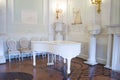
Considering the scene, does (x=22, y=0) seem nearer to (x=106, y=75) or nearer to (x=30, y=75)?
(x=30, y=75)

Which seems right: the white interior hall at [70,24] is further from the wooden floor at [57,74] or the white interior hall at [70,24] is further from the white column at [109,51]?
the wooden floor at [57,74]

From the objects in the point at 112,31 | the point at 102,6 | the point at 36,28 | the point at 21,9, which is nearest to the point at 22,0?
the point at 21,9

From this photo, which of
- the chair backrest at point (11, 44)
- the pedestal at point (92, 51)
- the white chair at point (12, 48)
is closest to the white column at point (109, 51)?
the pedestal at point (92, 51)

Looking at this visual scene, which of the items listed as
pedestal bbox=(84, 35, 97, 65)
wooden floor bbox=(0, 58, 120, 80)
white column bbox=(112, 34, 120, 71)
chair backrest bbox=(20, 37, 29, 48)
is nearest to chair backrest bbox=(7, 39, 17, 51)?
chair backrest bbox=(20, 37, 29, 48)

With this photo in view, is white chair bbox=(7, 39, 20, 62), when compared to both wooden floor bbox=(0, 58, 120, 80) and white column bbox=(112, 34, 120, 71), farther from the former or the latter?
white column bbox=(112, 34, 120, 71)

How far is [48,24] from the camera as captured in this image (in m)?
7.96

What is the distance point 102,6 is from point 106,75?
266 centimetres

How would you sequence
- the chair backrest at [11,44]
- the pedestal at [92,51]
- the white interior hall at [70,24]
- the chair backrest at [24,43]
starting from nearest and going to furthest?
the white interior hall at [70,24], the pedestal at [92,51], the chair backrest at [11,44], the chair backrest at [24,43]

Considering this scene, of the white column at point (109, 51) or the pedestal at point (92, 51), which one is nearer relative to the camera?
the white column at point (109, 51)

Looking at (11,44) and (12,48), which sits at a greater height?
(11,44)

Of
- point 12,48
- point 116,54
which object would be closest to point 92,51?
point 116,54

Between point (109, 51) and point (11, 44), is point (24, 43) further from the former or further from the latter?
point (109, 51)

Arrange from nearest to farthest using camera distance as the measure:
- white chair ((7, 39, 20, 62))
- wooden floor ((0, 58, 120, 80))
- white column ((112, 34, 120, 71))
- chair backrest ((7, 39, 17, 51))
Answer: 1. wooden floor ((0, 58, 120, 80))
2. white column ((112, 34, 120, 71))
3. white chair ((7, 39, 20, 62))
4. chair backrest ((7, 39, 17, 51))

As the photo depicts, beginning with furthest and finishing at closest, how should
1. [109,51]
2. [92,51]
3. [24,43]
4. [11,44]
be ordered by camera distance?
[24,43]
[11,44]
[92,51]
[109,51]
